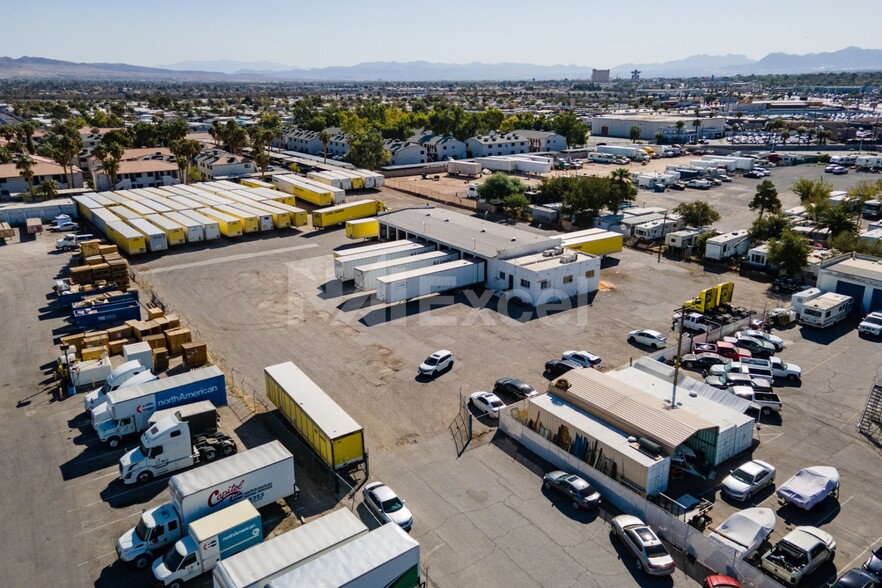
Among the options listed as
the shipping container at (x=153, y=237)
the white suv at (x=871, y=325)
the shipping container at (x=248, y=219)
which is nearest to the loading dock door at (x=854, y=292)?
the white suv at (x=871, y=325)

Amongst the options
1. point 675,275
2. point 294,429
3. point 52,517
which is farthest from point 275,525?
point 675,275

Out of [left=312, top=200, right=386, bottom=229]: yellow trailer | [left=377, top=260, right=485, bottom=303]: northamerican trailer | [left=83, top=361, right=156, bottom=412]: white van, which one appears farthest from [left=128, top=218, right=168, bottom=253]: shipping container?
[left=83, top=361, right=156, bottom=412]: white van

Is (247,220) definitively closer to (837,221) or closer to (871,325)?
(871,325)

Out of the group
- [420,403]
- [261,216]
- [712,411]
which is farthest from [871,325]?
[261,216]

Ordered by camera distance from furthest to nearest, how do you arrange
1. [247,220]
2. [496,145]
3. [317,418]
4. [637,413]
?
1. [496,145]
2. [247,220]
3. [637,413]
4. [317,418]

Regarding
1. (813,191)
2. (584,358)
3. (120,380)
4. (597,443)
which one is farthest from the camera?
(813,191)

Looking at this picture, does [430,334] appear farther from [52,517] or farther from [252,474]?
[52,517]

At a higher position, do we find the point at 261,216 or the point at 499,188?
the point at 499,188
